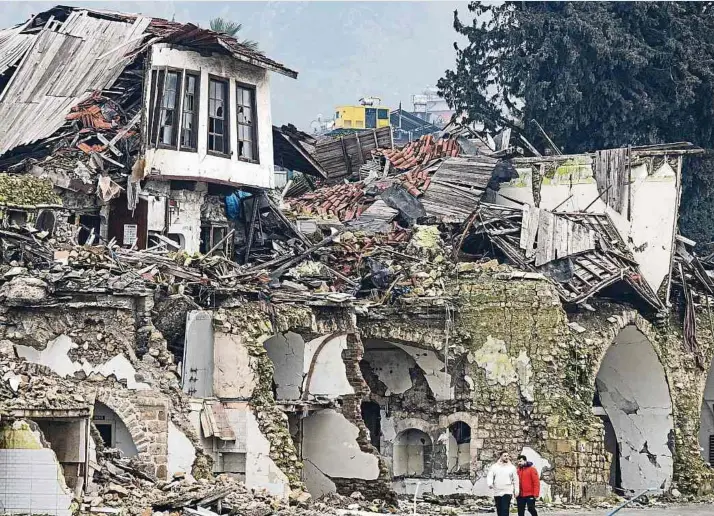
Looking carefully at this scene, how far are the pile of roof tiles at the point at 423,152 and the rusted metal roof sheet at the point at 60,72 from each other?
25.4 ft

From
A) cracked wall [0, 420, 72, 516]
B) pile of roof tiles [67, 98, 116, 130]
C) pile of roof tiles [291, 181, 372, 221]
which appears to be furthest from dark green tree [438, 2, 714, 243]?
cracked wall [0, 420, 72, 516]

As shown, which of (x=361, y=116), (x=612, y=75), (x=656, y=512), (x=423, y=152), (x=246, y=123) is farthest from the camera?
(x=361, y=116)

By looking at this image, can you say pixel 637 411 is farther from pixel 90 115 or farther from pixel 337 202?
pixel 90 115

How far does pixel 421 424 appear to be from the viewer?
36.0 m

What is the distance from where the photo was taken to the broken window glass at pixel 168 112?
115 ft

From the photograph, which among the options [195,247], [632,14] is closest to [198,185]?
[195,247]

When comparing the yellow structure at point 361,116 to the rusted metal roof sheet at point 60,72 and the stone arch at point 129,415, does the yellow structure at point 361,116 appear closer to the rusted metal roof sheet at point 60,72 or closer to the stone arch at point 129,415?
the rusted metal roof sheet at point 60,72

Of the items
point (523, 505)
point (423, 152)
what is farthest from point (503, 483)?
point (423, 152)

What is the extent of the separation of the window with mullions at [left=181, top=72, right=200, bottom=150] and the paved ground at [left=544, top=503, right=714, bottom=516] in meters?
10.6

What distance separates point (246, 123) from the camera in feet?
122

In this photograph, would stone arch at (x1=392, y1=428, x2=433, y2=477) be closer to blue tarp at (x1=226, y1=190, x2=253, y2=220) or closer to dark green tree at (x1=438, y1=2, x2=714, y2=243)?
blue tarp at (x1=226, y1=190, x2=253, y2=220)

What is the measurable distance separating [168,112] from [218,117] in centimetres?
136

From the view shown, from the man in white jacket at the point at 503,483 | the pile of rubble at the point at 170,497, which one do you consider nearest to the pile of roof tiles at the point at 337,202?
the pile of rubble at the point at 170,497

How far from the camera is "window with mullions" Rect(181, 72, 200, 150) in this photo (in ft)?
116
